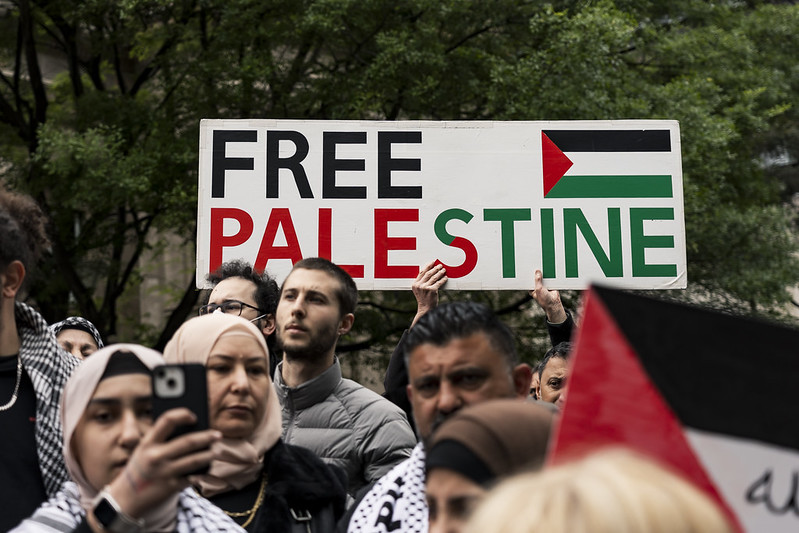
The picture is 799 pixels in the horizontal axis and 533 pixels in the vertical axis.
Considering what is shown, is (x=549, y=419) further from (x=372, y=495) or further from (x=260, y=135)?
(x=260, y=135)

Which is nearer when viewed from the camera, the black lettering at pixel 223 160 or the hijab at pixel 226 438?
the hijab at pixel 226 438

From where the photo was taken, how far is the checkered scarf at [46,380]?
2924mm

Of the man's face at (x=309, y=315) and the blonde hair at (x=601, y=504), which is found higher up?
the man's face at (x=309, y=315)

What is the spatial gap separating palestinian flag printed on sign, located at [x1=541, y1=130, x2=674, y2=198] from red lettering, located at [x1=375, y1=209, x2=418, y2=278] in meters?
0.73

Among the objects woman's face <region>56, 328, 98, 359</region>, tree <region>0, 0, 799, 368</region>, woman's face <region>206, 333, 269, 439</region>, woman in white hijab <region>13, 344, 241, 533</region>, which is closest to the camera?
woman in white hijab <region>13, 344, 241, 533</region>

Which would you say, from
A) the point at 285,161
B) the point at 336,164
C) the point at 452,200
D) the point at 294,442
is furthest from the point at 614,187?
the point at 294,442

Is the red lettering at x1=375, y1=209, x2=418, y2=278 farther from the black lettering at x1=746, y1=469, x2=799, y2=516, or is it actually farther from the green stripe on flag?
the black lettering at x1=746, y1=469, x2=799, y2=516

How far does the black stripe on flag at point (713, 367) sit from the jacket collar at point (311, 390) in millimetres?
2422

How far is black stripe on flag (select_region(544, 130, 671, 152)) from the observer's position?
5.55 m

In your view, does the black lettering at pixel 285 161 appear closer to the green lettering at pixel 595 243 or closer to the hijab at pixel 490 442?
the green lettering at pixel 595 243

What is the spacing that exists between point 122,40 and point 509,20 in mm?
4494

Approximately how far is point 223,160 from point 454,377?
315 cm

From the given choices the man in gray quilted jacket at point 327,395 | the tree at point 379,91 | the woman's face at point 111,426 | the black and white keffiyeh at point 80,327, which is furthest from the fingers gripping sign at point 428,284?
the tree at point 379,91

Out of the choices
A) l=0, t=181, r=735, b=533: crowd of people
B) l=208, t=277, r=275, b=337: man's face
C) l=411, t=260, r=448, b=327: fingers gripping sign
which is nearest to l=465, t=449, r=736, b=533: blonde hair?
l=0, t=181, r=735, b=533: crowd of people
